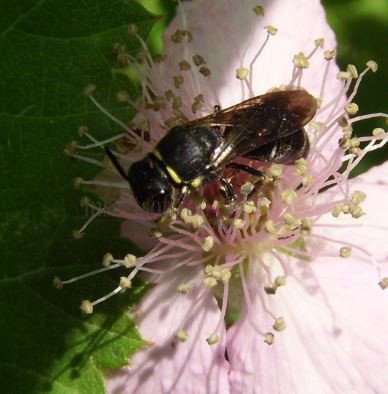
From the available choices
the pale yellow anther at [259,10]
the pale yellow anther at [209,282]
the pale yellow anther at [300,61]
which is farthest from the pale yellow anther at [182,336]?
the pale yellow anther at [259,10]

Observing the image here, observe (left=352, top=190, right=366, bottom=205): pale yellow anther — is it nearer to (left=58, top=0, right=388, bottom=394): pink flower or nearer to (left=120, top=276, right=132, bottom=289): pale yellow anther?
(left=58, top=0, right=388, bottom=394): pink flower

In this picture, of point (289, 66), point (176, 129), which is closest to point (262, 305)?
point (176, 129)

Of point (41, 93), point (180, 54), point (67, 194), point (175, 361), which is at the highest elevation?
point (180, 54)

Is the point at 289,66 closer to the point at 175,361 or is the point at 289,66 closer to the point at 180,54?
the point at 180,54

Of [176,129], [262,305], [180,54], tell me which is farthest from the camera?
[180,54]

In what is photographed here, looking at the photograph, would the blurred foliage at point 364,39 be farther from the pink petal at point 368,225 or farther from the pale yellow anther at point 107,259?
the pale yellow anther at point 107,259

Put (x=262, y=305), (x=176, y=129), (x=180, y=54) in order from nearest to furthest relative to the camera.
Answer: (x=176, y=129) < (x=262, y=305) < (x=180, y=54)

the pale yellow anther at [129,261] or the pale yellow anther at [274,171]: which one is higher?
the pale yellow anther at [274,171]

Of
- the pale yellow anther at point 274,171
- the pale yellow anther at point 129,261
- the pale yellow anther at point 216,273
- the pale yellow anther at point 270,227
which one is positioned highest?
the pale yellow anther at point 274,171
